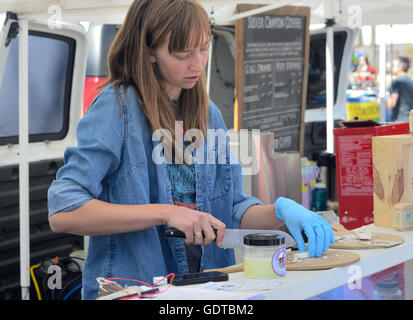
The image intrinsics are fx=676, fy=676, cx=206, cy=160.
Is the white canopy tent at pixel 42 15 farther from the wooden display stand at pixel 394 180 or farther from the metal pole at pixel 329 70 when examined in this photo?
the wooden display stand at pixel 394 180

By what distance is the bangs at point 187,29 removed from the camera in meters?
2.06

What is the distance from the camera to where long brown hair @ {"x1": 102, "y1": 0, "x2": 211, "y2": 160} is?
2.06 meters

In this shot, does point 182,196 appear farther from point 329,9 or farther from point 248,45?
point 329,9

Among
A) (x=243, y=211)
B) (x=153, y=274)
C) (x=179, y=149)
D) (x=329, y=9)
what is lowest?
(x=153, y=274)

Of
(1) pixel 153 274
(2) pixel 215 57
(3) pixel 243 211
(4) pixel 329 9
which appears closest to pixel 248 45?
(2) pixel 215 57

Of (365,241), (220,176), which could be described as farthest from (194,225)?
(365,241)

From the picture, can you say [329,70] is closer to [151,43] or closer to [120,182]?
[151,43]

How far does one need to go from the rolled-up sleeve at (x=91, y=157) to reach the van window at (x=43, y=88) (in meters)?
2.36

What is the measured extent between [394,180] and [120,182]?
1072mm

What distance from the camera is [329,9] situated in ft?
18.2

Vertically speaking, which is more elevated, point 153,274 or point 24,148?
point 24,148

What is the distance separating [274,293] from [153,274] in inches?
21.6

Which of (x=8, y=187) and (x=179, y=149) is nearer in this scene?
(x=179, y=149)

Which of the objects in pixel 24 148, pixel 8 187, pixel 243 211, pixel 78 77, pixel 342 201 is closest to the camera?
pixel 243 211
